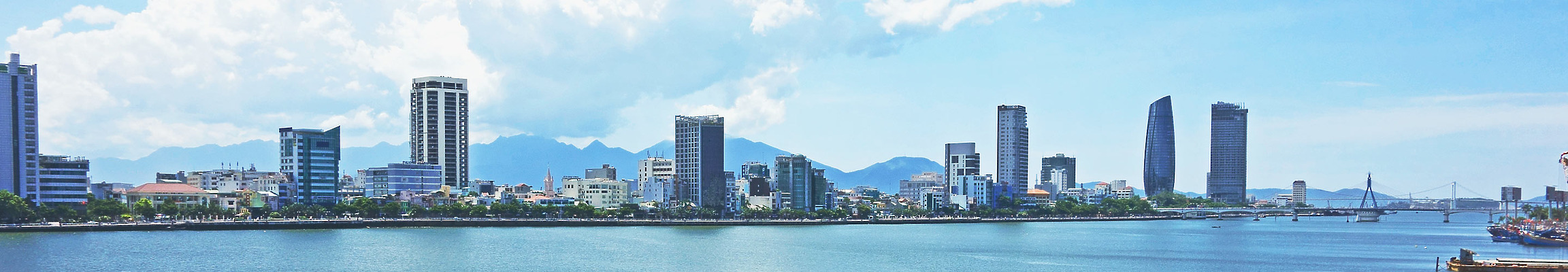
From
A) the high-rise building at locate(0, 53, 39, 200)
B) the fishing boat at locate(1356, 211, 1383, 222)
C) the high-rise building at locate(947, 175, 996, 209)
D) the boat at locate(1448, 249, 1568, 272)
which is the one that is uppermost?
the high-rise building at locate(0, 53, 39, 200)

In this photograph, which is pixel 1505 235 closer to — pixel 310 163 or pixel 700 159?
pixel 700 159

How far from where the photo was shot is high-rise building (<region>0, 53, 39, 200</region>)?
92500mm

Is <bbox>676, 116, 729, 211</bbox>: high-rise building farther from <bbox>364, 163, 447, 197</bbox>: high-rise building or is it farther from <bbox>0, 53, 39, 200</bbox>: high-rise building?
<bbox>0, 53, 39, 200</bbox>: high-rise building

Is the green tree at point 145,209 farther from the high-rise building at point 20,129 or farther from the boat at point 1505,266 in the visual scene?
the boat at point 1505,266

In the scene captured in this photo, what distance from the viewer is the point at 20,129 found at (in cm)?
9419

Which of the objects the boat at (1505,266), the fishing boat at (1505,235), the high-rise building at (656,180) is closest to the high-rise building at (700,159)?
the high-rise building at (656,180)

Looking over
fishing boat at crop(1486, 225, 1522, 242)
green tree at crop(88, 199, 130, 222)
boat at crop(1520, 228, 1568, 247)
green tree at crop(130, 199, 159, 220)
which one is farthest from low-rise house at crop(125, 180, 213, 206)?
fishing boat at crop(1486, 225, 1522, 242)

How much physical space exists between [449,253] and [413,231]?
28.7 m

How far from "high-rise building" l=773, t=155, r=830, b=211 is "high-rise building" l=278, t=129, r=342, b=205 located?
155 ft

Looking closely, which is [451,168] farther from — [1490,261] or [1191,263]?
[1490,261]

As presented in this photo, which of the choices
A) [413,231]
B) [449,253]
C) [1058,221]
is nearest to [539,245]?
[449,253]

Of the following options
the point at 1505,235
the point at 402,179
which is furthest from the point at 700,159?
the point at 1505,235

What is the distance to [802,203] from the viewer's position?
143375 millimetres

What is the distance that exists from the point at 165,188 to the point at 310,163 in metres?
16.7
